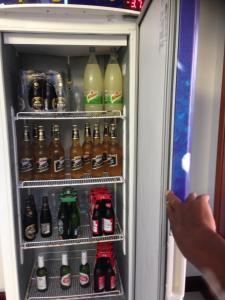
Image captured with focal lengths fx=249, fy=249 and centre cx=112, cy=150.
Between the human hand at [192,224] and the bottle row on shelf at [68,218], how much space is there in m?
0.78

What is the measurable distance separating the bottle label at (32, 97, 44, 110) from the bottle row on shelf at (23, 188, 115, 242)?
1.62 ft

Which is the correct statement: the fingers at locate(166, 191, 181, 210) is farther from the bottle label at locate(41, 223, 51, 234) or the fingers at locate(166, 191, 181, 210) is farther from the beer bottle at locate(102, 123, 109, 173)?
the bottle label at locate(41, 223, 51, 234)

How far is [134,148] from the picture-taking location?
1.15 metres

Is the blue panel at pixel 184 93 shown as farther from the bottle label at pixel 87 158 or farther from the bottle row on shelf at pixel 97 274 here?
the bottle row on shelf at pixel 97 274

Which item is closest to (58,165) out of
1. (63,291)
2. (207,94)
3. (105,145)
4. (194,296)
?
(105,145)

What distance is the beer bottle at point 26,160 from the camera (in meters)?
1.29

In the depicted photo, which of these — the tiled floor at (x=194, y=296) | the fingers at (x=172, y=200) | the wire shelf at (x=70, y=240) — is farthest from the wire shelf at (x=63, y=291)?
the fingers at (x=172, y=200)

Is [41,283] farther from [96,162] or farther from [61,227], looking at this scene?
[96,162]

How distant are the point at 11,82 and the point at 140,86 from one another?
62 cm

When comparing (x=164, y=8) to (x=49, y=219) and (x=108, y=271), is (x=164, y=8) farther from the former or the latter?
(x=108, y=271)

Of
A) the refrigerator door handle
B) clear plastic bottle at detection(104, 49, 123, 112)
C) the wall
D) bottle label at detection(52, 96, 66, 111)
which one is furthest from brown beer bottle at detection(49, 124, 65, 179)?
the wall

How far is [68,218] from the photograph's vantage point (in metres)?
1.43

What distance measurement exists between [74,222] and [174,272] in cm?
76

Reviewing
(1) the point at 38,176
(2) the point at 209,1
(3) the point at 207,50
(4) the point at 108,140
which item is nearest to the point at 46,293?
(1) the point at 38,176
